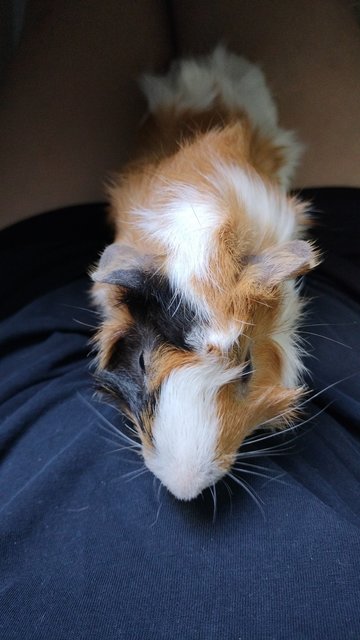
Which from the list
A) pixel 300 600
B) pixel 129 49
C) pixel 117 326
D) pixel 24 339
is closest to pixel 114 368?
pixel 117 326

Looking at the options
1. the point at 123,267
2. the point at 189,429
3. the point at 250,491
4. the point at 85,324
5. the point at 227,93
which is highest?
the point at 227,93

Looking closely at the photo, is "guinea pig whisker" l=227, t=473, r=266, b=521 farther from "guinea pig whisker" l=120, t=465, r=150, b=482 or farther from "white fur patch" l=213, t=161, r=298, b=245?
"white fur patch" l=213, t=161, r=298, b=245

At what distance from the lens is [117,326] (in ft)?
3.47

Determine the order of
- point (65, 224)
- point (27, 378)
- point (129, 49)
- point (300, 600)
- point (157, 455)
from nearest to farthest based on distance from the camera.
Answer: point (300, 600), point (157, 455), point (27, 378), point (65, 224), point (129, 49)

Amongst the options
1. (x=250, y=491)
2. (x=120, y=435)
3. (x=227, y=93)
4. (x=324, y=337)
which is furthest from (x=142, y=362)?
(x=227, y=93)

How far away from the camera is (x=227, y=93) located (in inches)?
54.2

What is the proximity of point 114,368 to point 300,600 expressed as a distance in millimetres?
505

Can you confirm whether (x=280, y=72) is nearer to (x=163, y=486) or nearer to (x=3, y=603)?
(x=163, y=486)

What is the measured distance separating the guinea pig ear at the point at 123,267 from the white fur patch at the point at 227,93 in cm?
50

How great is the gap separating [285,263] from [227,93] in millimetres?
632

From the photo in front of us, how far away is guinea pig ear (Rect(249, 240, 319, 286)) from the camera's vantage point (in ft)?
3.09

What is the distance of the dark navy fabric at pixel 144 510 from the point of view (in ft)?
2.55

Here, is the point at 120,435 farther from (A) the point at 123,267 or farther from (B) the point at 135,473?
(A) the point at 123,267

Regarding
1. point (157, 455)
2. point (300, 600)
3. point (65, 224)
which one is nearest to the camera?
point (300, 600)
